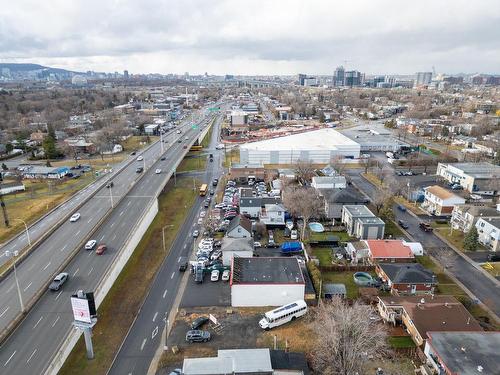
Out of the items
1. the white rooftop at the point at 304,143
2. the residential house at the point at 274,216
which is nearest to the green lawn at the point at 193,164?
the white rooftop at the point at 304,143

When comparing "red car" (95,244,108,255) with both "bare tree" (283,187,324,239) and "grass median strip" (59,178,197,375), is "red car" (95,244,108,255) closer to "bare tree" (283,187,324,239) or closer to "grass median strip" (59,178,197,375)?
"grass median strip" (59,178,197,375)

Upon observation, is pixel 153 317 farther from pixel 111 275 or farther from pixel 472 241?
pixel 472 241

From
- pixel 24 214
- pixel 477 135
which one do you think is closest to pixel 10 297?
pixel 24 214

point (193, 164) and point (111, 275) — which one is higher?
point (111, 275)

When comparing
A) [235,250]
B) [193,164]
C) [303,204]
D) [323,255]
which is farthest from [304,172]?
[235,250]

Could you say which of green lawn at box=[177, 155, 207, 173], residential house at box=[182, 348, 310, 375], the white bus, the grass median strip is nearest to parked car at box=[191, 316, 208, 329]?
the white bus

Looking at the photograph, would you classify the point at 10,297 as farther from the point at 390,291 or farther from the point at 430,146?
the point at 430,146

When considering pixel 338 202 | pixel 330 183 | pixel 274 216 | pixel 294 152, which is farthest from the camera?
pixel 294 152
